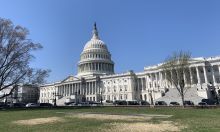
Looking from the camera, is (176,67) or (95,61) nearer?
(176,67)

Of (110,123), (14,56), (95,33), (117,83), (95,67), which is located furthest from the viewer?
(95,33)

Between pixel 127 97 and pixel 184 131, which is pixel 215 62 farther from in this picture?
pixel 184 131

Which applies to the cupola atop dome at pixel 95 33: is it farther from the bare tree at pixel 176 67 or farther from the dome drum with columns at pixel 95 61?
the bare tree at pixel 176 67

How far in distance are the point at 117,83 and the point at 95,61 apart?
2555cm

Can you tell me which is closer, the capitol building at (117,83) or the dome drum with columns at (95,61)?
the capitol building at (117,83)

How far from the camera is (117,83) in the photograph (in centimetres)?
13075

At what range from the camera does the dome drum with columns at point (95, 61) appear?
486 ft

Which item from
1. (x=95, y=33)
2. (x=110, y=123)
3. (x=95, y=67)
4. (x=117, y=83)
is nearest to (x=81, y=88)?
(x=95, y=67)

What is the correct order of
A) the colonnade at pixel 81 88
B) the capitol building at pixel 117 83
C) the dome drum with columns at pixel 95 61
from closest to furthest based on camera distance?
the capitol building at pixel 117 83 → the colonnade at pixel 81 88 → the dome drum with columns at pixel 95 61

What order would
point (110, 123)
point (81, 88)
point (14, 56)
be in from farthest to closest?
1. point (81, 88)
2. point (14, 56)
3. point (110, 123)

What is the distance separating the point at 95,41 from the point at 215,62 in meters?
86.9

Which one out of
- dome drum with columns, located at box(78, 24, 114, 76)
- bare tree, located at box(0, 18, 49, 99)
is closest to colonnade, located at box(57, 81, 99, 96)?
dome drum with columns, located at box(78, 24, 114, 76)

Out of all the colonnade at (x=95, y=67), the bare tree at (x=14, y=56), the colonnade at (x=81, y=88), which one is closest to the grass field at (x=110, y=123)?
the bare tree at (x=14, y=56)

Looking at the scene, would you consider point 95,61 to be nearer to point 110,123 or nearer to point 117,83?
point 117,83
